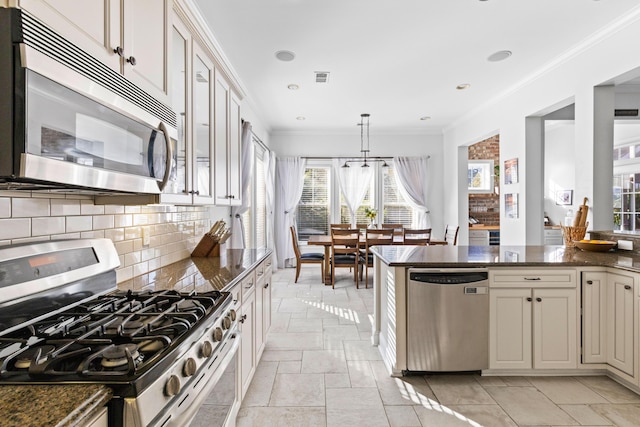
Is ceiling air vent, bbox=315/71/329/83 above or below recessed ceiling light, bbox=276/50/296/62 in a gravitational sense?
above

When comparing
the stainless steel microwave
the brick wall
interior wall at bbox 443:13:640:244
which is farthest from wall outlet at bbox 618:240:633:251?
the brick wall

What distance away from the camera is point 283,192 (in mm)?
6988

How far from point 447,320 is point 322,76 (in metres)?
3.06

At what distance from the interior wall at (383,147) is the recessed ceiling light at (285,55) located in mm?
3447

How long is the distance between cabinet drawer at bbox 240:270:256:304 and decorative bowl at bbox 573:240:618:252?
2880 mm

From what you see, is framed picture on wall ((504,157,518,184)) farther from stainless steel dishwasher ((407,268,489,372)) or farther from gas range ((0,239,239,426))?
gas range ((0,239,239,426))

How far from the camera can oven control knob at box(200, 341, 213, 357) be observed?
3.89ft

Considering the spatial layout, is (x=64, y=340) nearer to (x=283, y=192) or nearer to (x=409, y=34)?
(x=409, y=34)

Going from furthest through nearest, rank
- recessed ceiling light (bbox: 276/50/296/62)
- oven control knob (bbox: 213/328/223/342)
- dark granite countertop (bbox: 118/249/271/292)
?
recessed ceiling light (bbox: 276/50/296/62), dark granite countertop (bbox: 118/249/271/292), oven control knob (bbox: 213/328/223/342)

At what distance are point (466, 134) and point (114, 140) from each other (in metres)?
6.03

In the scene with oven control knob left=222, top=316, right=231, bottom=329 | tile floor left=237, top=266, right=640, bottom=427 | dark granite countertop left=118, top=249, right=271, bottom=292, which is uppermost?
dark granite countertop left=118, top=249, right=271, bottom=292

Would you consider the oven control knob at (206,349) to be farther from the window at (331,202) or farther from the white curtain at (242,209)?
the window at (331,202)

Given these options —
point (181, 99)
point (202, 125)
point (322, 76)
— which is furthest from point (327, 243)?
point (181, 99)

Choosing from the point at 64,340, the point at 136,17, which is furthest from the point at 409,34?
the point at 64,340
